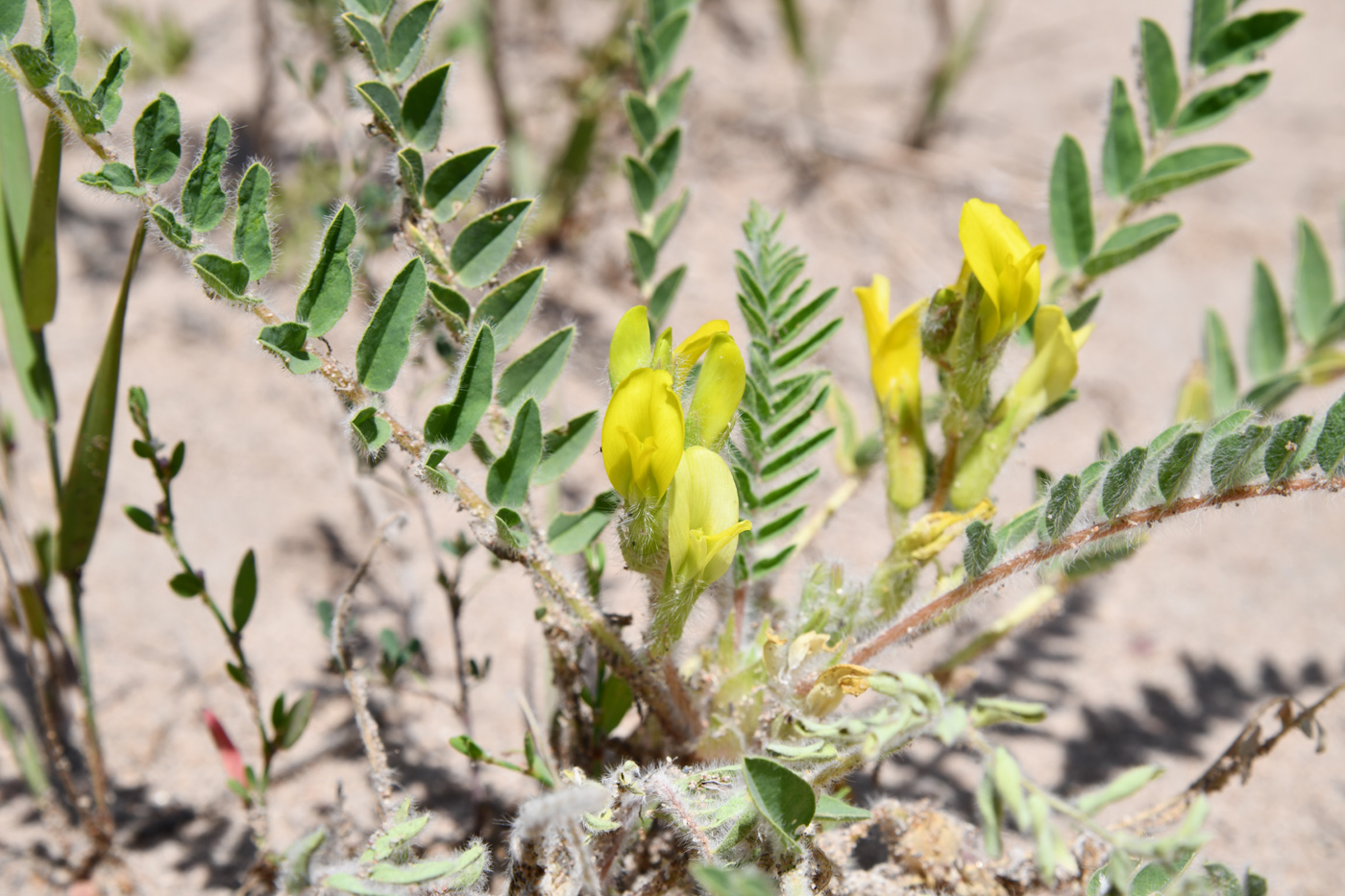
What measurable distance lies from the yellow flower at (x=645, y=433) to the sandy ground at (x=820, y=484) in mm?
437

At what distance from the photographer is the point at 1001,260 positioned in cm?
104

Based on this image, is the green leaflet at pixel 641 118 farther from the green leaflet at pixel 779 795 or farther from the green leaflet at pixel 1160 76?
the green leaflet at pixel 779 795

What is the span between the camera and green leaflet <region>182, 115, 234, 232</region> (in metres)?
0.95

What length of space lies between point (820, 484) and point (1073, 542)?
3.84ft

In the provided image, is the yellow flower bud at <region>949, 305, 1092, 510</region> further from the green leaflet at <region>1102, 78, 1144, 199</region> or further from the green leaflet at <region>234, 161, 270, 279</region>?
the green leaflet at <region>234, 161, 270, 279</region>

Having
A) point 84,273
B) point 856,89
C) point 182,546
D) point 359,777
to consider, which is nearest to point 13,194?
point 182,546

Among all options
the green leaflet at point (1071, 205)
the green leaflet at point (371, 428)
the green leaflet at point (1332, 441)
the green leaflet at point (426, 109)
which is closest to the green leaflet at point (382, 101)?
the green leaflet at point (426, 109)

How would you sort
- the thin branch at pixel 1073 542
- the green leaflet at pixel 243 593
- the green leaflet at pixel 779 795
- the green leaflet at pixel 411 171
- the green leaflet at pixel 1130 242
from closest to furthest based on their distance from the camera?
the green leaflet at pixel 779 795 → the thin branch at pixel 1073 542 → the green leaflet at pixel 411 171 → the green leaflet at pixel 243 593 → the green leaflet at pixel 1130 242

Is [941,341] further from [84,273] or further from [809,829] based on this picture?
[84,273]

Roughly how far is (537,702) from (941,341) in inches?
35.8

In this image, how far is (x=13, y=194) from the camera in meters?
1.16

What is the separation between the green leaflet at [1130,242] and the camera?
51.9 inches

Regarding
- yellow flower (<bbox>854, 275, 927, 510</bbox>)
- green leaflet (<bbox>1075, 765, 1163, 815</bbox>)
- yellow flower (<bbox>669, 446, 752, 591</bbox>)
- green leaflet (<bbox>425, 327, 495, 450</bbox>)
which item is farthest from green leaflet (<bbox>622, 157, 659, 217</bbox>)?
green leaflet (<bbox>1075, 765, 1163, 815</bbox>)

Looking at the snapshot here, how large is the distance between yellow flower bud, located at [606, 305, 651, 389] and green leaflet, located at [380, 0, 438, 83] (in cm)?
46
